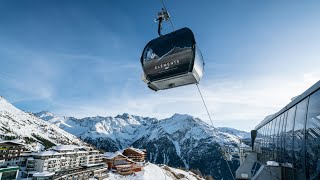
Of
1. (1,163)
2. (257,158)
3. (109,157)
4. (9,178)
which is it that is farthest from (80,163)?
(257,158)

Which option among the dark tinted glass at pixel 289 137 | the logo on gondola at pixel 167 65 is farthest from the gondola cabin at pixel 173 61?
the dark tinted glass at pixel 289 137

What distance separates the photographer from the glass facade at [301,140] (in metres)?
5.04

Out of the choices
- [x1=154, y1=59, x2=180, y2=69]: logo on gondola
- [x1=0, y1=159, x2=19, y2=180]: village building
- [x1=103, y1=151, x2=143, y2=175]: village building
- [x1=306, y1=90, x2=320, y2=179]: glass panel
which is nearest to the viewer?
[x1=306, y1=90, x2=320, y2=179]: glass panel

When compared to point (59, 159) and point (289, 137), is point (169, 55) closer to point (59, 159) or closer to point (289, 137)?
point (289, 137)

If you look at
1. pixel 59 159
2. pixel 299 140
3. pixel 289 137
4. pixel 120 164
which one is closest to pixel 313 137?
pixel 299 140

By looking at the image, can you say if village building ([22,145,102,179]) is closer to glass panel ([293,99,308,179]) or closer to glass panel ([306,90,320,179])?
glass panel ([293,99,308,179])

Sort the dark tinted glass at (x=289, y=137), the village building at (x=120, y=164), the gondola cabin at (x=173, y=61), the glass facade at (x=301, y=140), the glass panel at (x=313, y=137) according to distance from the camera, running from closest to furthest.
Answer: the glass panel at (x=313, y=137) → the glass facade at (x=301, y=140) → the dark tinted glass at (x=289, y=137) → the gondola cabin at (x=173, y=61) → the village building at (x=120, y=164)

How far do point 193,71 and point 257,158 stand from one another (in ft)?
36.5

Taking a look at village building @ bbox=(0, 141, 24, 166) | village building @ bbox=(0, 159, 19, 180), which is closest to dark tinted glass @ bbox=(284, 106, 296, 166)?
village building @ bbox=(0, 159, 19, 180)

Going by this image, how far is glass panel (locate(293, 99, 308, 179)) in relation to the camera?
5809 millimetres

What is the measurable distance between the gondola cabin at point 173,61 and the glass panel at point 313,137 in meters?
3.28

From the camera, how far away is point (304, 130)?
5.73m

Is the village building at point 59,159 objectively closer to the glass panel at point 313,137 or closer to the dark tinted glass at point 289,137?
the dark tinted glass at point 289,137

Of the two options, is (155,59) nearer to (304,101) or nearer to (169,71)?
(169,71)
